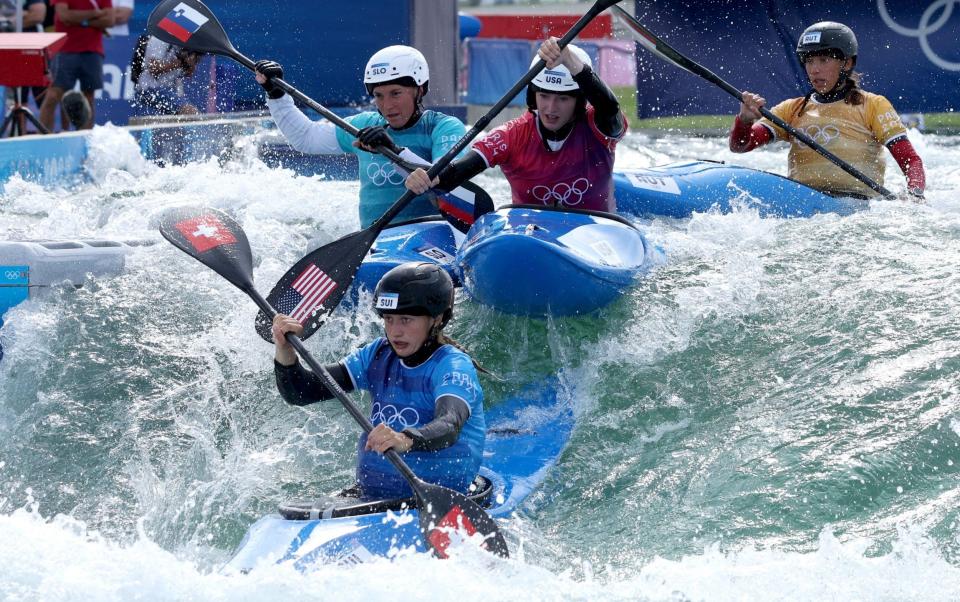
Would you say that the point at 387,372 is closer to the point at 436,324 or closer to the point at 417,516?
the point at 436,324

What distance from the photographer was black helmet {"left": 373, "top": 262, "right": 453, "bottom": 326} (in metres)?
3.94

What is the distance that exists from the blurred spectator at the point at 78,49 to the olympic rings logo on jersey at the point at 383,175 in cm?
554

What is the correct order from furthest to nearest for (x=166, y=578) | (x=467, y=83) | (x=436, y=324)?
(x=467, y=83) → (x=436, y=324) → (x=166, y=578)

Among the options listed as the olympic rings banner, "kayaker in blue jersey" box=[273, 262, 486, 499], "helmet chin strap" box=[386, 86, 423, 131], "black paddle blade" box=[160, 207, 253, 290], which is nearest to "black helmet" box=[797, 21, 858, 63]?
"helmet chin strap" box=[386, 86, 423, 131]

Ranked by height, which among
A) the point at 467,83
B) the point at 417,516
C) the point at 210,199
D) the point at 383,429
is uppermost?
the point at 383,429

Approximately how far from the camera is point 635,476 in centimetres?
469

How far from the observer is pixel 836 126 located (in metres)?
7.36

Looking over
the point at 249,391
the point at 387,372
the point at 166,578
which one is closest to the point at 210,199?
the point at 249,391

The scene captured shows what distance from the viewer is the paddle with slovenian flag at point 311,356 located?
3711mm

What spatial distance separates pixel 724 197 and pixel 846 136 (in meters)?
0.92

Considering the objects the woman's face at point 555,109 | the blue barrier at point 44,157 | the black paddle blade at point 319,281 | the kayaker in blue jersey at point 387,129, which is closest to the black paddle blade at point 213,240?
the black paddle blade at point 319,281

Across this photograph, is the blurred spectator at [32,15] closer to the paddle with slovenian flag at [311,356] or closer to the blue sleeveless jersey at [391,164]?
the blue sleeveless jersey at [391,164]

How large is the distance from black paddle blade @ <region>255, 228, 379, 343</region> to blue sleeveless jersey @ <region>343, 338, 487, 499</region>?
1045mm

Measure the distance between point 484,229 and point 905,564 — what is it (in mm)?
2416
